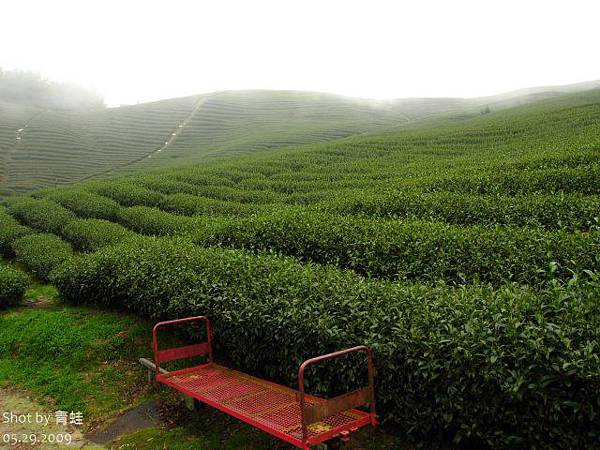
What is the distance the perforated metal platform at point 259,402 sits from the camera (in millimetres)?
5050

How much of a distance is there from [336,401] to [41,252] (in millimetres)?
15046

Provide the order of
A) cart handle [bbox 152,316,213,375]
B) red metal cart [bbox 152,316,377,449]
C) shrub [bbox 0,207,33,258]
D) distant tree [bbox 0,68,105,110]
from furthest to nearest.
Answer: distant tree [bbox 0,68,105,110] < shrub [bbox 0,207,33,258] < cart handle [bbox 152,316,213,375] < red metal cart [bbox 152,316,377,449]

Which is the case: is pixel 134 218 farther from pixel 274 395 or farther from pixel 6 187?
pixel 6 187

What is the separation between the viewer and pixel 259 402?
6.03 metres

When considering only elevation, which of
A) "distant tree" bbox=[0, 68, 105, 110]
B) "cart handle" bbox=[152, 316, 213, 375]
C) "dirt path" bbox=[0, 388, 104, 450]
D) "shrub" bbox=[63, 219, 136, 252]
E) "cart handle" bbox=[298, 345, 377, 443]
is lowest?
"dirt path" bbox=[0, 388, 104, 450]

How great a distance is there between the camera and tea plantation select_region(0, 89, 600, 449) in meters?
4.65

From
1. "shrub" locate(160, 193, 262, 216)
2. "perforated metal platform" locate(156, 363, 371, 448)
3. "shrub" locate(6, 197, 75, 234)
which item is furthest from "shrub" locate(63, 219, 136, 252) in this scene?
"perforated metal platform" locate(156, 363, 371, 448)

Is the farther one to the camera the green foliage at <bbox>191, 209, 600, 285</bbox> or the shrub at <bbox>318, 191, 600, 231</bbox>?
the shrub at <bbox>318, 191, 600, 231</bbox>

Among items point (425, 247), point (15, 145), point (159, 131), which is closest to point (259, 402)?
point (425, 247)

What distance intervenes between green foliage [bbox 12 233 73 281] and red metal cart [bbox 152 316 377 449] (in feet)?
32.1

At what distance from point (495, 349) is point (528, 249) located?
4.27 meters

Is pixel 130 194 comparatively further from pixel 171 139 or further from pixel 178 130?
pixel 178 130

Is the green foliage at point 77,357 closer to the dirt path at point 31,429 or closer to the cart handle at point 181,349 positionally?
the dirt path at point 31,429

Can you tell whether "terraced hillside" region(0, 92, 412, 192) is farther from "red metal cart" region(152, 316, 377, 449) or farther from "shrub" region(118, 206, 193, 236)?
"red metal cart" region(152, 316, 377, 449)
